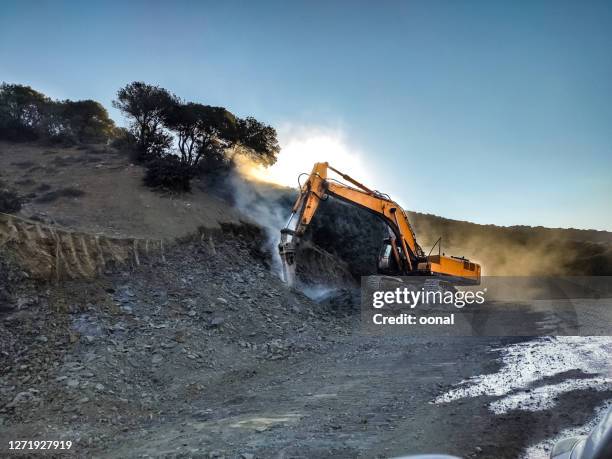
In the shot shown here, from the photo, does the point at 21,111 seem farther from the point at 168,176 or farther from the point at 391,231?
the point at 391,231

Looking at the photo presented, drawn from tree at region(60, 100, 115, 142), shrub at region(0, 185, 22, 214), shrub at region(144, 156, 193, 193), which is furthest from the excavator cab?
tree at region(60, 100, 115, 142)

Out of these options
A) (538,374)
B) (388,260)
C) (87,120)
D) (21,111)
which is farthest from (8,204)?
(87,120)

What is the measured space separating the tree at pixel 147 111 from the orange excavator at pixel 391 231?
12.1 metres

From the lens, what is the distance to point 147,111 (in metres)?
26.0

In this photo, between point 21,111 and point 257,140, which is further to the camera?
point 21,111

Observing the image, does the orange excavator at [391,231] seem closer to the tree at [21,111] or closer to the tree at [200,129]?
the tree at [200,129]

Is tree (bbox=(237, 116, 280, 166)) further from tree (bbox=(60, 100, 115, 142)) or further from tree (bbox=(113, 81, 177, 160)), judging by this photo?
tree (bbox=(60, 100, 115, 142))

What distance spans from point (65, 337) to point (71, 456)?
12.8 ft

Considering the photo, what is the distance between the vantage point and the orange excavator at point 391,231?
16.6m

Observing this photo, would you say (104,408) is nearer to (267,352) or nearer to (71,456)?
(71,456)

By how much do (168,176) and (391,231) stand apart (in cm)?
1024

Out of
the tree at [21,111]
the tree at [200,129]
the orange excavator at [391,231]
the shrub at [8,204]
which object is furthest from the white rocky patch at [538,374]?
the tree at [21,111]

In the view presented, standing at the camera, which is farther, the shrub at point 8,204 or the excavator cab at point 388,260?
the excavator cab at point 388,260

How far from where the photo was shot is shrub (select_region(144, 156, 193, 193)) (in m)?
20.4
